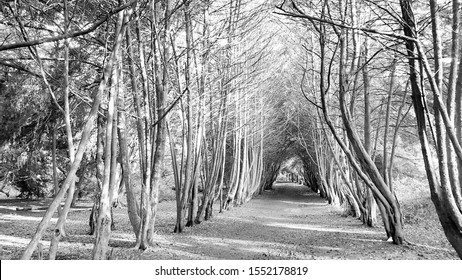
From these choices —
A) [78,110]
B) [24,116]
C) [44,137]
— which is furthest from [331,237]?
[44,137]

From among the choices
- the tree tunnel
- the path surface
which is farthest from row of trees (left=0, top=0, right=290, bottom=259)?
the path surface

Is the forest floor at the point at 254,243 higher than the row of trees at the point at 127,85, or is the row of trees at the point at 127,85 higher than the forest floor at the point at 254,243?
the row of trees at the point at 127,85

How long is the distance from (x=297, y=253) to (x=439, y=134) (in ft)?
11.8

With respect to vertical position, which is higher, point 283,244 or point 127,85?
point 127,85

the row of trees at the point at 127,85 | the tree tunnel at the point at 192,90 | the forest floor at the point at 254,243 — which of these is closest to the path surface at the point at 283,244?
the forest floor at the point at 254,243

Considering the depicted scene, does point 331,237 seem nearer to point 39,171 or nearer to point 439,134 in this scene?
point 439,134

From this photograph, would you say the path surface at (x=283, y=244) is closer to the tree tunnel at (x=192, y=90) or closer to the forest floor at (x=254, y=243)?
the forest floor at (x=254, y=243)

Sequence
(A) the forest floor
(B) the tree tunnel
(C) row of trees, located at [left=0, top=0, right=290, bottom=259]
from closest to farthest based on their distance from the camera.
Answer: (B) the tree tunnel < (C) row of trees, located at [left=0, top=0, right=290, bottom=259] < (A) the forest floor

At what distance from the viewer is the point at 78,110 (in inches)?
517

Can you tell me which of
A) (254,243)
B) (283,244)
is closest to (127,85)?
(254,243)

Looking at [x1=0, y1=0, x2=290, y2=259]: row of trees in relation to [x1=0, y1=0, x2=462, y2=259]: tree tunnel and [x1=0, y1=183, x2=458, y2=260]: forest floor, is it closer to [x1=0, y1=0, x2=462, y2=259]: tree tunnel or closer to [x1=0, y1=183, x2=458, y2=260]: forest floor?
[x1=0, y1=0, x2=462, y2=259]: tree tunnel

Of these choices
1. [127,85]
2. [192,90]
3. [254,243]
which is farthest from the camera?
[192,90]

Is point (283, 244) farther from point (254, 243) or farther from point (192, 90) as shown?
point (192, 90)

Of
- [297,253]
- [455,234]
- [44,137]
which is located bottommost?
[297,253]
